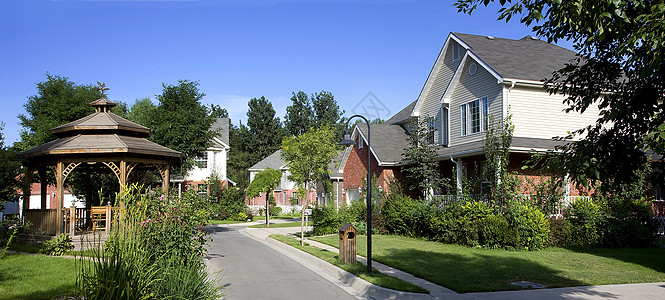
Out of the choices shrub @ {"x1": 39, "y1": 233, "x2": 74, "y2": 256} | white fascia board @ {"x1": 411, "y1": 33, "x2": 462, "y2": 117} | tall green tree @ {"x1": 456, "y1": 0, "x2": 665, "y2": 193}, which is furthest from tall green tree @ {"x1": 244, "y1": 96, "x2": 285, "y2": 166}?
tall green tree @ {"x1": 456, "y1": 0, "x2": 665, "y2": 193}

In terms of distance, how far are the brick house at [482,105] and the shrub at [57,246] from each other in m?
15.1

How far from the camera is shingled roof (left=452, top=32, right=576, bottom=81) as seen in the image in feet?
69.2

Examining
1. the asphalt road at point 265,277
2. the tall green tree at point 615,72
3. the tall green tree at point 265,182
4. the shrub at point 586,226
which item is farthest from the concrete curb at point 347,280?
the tall green tree at point 265,182

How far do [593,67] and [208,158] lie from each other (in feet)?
126

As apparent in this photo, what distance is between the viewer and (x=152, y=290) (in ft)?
23.2

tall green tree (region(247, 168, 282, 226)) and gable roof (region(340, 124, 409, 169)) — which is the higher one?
gable roof (region(340, 124, 409, 169))

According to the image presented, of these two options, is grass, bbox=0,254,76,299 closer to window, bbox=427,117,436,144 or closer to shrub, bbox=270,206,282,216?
window, bbox=427,117,436,144

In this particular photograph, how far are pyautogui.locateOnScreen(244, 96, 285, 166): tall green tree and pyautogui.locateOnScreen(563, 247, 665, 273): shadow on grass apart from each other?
2544 inches

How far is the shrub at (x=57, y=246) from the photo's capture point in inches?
613

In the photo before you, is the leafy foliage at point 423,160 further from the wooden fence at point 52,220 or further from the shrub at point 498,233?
the wooden fence at point 52,220

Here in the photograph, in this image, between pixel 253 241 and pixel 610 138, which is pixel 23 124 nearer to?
pixel 253 241

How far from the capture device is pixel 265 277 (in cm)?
A: 1221

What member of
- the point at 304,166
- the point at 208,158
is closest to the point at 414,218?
the point at 304,166

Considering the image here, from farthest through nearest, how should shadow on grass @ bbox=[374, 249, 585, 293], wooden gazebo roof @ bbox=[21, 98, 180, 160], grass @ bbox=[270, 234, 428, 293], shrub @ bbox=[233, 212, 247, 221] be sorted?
shrub @ bbox=[233, 212, 247, 221] < wooden gazebo roof @ bbox=[21, 98, 180, 160] < shadow on grass @ bbox=[374, 249, 585, 293] < grass @ bbox=[270, 234, 428, 293]
